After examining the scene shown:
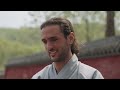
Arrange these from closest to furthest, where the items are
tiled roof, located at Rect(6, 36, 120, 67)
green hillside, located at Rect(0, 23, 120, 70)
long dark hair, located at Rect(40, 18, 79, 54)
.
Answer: long dark hair, located at Rect(40, 18, 79, 54)
tiled roof, located at Rect(6, 36, 120, 67)
green hillside, located at Rect(0, 23, 120, 70)

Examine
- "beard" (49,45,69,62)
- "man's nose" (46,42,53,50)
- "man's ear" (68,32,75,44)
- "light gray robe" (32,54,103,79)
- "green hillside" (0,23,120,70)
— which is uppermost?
"man's ear" (68,32,75,44)

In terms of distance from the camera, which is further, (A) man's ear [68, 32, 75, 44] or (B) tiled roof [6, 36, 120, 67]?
(B) tiled roof [6, 36, 120, 67]

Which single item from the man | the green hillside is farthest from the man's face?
the green hillside

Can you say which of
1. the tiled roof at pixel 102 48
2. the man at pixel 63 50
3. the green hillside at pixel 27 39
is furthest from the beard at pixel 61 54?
the green hillside at pixel 27 39

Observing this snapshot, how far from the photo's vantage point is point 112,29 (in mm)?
6055

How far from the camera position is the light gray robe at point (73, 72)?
976mm

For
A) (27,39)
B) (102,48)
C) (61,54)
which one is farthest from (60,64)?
(27,39)

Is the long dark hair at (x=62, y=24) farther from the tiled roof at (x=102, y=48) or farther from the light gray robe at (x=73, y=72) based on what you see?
the tiled roof at (x=102, y=48)

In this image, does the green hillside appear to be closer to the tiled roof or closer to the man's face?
the tiled roof

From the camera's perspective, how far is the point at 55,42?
987 millimetres

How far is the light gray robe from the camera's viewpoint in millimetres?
976
